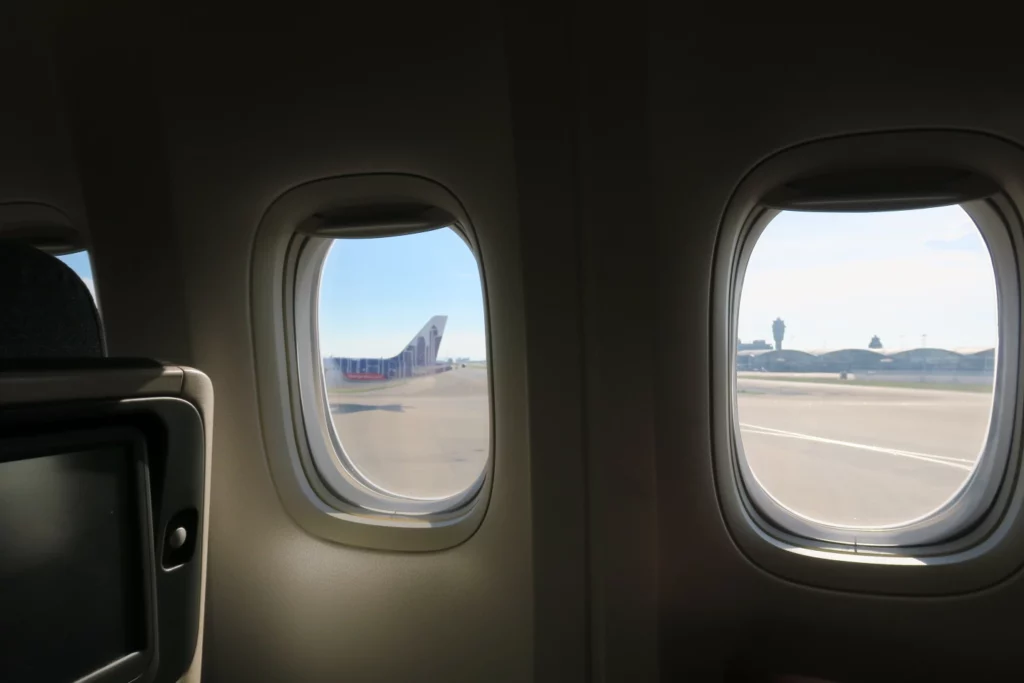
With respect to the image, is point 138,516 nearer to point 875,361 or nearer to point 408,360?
point 408,360

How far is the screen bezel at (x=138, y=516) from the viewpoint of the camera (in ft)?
3.12

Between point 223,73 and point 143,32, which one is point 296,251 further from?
point 143,32

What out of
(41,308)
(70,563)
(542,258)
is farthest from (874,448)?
(41,308)

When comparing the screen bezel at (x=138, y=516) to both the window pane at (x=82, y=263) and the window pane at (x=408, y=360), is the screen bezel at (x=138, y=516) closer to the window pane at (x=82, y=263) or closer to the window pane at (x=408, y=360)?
the window pane at (x=408, y=360)

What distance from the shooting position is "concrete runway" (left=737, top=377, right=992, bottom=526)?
88.4 inches

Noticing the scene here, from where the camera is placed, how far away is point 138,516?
103 cm

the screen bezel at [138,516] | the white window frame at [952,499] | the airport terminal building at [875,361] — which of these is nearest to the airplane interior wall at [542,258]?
the white window frame at [952,499]

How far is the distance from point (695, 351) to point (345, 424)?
1553 millimetres

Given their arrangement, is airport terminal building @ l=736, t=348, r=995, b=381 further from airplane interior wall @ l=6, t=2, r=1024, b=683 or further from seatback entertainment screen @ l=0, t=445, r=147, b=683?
seatback entertainment screen @ l=0, t=445, r=147, b=683

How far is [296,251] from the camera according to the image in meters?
2.63

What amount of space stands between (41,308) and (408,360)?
1467mm

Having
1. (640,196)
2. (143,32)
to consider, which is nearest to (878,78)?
(640,196)

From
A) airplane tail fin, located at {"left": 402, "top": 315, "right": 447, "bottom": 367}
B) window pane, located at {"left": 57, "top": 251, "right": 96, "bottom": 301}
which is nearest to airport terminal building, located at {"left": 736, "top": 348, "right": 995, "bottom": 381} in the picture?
airplane tail fin, located at {"left": 402, "top": 315, "right": 447, "bottom": 367}

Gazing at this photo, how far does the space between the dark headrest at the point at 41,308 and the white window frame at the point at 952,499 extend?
5.82ft
